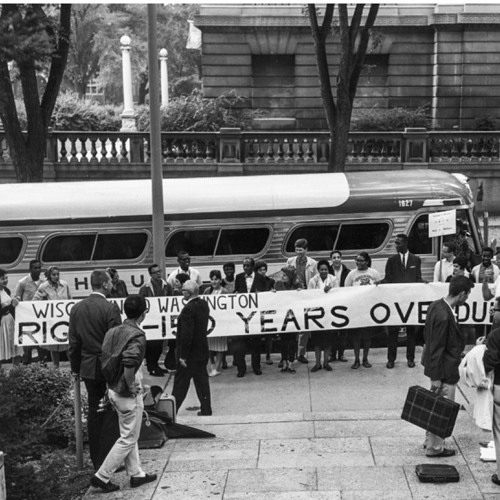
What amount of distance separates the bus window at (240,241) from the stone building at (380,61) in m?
15.7

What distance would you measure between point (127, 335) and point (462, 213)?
32.9ft

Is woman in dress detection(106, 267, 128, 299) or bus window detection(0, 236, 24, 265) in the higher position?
bus window detection(0, 236, 24, 265)

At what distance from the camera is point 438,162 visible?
2617cm

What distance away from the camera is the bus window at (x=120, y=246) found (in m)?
15.6

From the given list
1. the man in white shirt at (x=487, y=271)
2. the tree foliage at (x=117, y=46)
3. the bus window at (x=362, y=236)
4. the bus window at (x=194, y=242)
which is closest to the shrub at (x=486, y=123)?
the bus window at (x=362, y=236)

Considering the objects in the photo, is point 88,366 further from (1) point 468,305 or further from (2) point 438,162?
(2) point 438,162

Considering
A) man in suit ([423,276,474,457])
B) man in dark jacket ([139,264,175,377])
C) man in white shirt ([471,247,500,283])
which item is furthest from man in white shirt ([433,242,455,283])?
man in suit ([423,276,474,457])

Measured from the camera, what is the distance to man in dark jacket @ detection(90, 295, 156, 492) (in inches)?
290

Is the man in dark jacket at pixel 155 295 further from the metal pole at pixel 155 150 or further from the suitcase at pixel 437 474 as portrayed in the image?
the suitcase at pixel 437 474

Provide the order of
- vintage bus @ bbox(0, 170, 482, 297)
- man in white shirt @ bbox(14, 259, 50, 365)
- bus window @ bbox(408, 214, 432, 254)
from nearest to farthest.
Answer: man in white shirt @ bbox(14, 259, 50, 365) < vintage bus @ bbox(0, 170, 482, 297) < bus window @ bbox(408, 214, 432, 254)

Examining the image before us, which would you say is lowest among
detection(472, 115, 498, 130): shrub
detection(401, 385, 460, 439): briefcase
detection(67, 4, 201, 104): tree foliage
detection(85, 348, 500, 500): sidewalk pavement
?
detection(85, 348, 500, 500): sidewalk pavement

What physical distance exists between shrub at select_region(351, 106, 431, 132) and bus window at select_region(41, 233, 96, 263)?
1556 centimetres

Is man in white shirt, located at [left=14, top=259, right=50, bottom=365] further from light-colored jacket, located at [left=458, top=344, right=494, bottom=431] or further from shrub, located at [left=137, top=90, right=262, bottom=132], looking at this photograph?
shrub, located at [left=137, top=90, right=262, bottom=132]

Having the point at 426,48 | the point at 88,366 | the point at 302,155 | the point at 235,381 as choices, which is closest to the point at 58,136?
the point at 302,155
